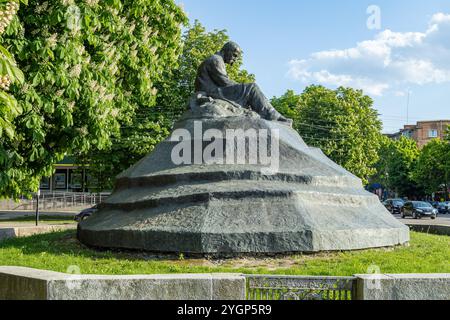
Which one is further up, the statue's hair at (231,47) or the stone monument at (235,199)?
the statue's hair at (231,47)

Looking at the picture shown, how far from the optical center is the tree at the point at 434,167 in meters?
58.5

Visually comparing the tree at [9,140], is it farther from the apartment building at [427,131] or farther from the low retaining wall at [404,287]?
the apartment building at [427,131]

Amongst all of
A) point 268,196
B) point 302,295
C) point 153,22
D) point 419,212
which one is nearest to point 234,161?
point 268,196

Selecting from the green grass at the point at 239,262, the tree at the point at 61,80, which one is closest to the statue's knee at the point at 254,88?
the tree at the point at 61,80

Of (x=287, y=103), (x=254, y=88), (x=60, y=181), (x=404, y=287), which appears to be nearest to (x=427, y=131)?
(x=287, y=103)

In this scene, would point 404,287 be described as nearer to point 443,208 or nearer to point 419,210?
point 419,210

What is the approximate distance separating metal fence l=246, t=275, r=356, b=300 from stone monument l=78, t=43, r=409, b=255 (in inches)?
123

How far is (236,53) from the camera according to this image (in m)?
14.1

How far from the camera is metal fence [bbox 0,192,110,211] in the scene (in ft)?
138

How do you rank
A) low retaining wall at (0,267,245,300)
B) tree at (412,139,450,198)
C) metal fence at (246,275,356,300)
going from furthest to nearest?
1. tree at (412,139,450,198)
2. metal fence at (246,275,356,300)
3. low retaining wall at (0,267,245,300)

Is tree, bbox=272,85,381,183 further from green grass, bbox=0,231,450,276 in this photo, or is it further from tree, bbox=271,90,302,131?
green grass, bbox=0,231,450,276

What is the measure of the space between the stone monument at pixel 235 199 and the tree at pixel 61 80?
1475 millimetres

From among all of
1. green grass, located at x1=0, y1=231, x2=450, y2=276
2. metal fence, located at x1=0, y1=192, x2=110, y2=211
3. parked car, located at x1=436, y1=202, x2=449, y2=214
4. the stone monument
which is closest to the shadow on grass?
green grass, located at x1=0, y1=231, x2=450, y2=276

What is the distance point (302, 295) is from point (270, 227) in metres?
3.36
